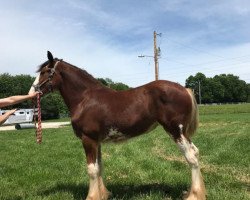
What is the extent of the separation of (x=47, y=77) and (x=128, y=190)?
2667 mm

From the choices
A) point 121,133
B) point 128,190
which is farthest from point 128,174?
point 121,133

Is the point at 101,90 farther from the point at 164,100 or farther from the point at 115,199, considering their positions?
the point at 115,199

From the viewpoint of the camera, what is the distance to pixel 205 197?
650cm

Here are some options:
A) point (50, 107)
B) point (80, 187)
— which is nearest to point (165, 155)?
point (80, 187)

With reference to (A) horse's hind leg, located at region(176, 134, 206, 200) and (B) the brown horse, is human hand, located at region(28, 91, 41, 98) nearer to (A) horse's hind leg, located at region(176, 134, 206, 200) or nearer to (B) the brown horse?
(B) the brown horse

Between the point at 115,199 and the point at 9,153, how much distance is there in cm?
796

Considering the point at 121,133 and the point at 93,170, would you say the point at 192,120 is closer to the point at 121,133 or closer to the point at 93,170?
the point at 121,133

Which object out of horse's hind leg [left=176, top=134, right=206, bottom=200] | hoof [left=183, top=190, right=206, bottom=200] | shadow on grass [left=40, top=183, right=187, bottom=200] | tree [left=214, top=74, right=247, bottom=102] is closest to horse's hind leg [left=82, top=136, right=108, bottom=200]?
shadow on grass [left=40, top=183, right=187, bottom=200]

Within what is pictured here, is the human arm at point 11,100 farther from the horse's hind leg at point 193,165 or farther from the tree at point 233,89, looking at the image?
the tree at point 233,89

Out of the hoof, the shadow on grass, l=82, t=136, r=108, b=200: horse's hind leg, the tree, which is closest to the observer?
the hoof

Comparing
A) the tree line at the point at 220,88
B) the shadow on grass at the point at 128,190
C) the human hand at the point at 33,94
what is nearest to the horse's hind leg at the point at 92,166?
the shadow on grass at the point at 128,190

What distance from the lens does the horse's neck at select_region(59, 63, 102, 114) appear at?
7.16 m

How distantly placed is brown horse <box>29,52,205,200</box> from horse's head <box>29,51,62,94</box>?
16 centimetres

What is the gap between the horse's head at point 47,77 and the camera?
7152mm
